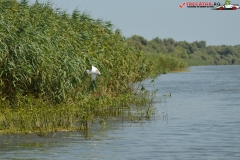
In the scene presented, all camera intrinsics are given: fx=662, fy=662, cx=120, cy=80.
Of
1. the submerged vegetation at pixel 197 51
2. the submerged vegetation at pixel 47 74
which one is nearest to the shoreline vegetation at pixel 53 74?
the submerged vegetation at pixel 47 74

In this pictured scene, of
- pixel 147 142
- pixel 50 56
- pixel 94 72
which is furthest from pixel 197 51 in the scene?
pixel 147 142

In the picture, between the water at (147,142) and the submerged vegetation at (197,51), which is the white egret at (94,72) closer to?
the water at (147,142)

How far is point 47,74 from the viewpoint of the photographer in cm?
1739

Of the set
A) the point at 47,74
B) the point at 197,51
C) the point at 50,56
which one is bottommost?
the point at 47,74

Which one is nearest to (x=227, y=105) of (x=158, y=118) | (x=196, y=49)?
(x=158, y=118)

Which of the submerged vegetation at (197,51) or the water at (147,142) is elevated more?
the submerged vegetation at (197,51)

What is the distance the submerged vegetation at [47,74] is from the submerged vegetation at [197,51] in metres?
64.7

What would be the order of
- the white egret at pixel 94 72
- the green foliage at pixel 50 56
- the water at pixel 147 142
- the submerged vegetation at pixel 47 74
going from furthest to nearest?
the white egret at pixel 94 72
the green foliage at pixel 50 56
the submerged vegetation at pixel 47 74
the water at pixel 147 142

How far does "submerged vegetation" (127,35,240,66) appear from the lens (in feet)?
303

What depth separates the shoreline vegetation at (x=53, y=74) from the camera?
53.3 ft

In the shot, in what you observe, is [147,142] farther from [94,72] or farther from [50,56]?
[94,72]

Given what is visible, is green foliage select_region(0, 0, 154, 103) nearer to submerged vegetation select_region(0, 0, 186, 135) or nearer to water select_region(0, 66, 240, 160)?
submerged vegetation select_region(0, 0, 186, 135)

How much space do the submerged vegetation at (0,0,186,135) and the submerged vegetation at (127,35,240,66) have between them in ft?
212

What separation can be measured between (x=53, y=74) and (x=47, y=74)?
0.30 metres
